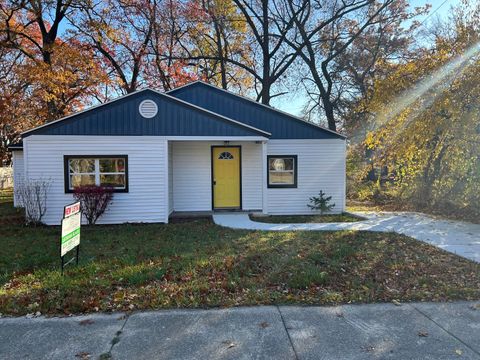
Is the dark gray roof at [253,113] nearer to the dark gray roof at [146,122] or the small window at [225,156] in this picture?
the small window at [225,156]

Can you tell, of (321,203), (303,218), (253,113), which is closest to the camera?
(303,218)

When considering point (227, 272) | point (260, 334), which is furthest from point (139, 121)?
point (260, 334)

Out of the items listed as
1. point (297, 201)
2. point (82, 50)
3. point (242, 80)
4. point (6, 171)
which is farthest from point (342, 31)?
point (6, 171)

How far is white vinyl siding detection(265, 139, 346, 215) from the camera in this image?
40.3 ft

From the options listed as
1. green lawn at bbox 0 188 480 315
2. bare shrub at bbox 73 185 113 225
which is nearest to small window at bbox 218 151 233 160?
bare shrub at bbox 73 185 113 225

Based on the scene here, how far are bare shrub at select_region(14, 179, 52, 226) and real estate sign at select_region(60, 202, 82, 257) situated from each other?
17.5ft

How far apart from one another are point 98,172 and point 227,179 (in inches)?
172

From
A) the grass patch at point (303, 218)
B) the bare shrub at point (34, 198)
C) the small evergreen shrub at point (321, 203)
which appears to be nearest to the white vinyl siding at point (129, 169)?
the bare shrub at point (34, 198)

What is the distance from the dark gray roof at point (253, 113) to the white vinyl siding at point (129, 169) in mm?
3063

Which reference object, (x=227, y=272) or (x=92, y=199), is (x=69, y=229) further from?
(x=92, y=199)

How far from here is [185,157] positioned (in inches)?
484

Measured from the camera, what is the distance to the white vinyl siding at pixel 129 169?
10.1m

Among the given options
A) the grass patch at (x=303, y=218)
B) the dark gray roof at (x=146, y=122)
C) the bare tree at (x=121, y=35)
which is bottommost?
the grass patch at (x=303, y=218)

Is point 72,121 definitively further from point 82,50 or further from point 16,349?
point 82,50
